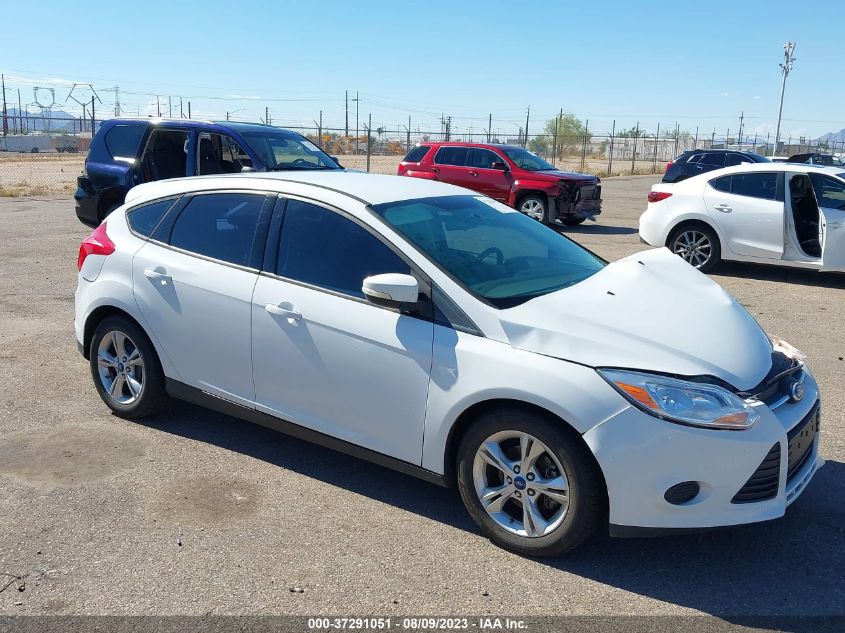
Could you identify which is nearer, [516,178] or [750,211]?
[750,211]

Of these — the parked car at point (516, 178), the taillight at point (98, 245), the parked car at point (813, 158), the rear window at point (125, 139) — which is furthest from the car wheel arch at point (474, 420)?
the parked car at point (813, 158)

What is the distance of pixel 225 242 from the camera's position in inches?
178

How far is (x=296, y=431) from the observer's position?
13.7ft

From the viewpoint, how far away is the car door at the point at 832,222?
9492 millimetres

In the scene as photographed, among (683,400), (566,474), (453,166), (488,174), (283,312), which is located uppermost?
(453,166)

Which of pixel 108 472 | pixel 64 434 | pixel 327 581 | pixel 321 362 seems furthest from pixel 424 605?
pixel 64 434

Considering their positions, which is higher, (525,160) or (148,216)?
(525,160)

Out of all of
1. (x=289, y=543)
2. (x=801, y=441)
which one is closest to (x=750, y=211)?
(x=801, y=441)

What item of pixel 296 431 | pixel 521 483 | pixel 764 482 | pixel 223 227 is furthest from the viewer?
pixel 223 227

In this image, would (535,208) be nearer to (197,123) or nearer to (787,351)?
(197,123)

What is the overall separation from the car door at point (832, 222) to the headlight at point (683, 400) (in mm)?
7335

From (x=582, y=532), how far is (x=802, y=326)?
214 inches

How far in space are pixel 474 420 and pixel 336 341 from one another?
811 mm

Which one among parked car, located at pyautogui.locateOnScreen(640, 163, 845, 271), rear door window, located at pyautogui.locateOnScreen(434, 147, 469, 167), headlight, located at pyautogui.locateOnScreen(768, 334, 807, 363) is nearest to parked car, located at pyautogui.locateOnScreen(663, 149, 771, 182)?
rear door window, located at pyautogui.locateOnScreen(434, 147, 469, 167)
